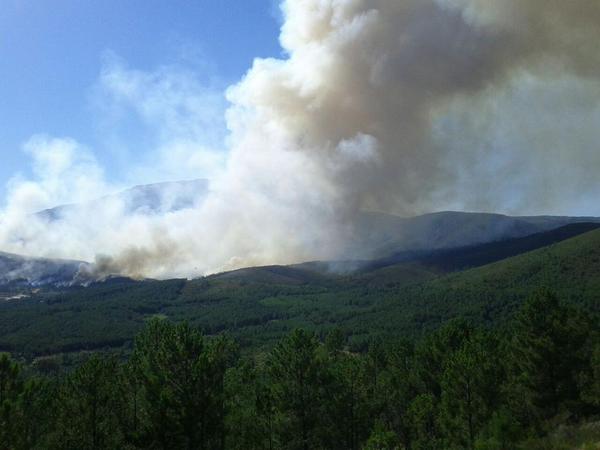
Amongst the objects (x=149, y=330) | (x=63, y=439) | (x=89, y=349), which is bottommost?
(x=89, y=349)

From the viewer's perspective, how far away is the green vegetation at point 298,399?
30844mm

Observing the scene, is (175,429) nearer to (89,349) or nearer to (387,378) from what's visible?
(387,378)

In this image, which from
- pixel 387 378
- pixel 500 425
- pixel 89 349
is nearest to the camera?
pixel 500 425

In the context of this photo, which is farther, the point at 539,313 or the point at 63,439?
the point at 539,313

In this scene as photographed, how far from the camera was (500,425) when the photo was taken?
2788cm

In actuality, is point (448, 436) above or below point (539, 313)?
below

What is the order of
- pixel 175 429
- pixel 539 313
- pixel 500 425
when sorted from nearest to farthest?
1. pixel 500 425
2. pixel 175 429
3. pixel 539 313

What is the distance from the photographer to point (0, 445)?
83.7ft

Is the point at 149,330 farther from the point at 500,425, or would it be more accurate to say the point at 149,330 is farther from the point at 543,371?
the point at 543,371

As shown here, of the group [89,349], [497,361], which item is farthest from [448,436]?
[89,349]

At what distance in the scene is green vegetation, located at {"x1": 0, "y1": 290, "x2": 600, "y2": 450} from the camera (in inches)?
1214

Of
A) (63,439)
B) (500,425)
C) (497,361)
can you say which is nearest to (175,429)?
(63,439)

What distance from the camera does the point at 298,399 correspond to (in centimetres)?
3997

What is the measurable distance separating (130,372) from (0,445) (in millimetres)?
18895
